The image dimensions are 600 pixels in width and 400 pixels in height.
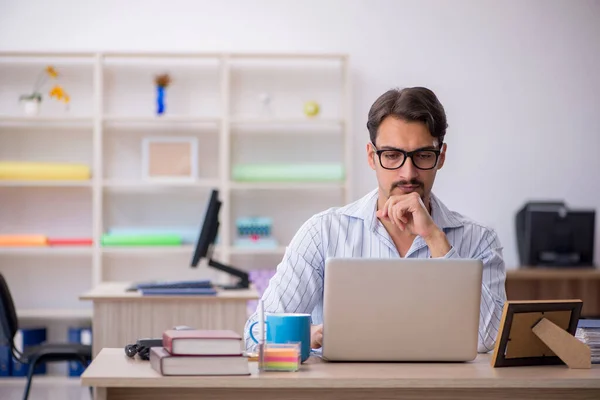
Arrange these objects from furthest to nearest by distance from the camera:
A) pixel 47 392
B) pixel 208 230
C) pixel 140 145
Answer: pixel 140 145 < pixel 47 392 < pixel 208 230

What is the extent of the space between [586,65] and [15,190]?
387 cm

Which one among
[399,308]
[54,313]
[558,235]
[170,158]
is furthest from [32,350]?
[558,235]

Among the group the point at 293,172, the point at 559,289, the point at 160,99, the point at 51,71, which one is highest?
the point at 51,71

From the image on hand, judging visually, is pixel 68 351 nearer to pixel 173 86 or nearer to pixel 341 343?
pixel 173 86

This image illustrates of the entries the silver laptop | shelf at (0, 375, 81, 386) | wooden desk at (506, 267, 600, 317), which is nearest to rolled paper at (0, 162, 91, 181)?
shelf at (0, 375, 81, 386)

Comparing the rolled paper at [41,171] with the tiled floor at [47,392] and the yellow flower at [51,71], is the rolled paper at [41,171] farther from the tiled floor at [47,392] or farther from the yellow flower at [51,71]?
the tiled floor at [47,392]

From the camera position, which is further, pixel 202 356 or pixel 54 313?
pixel 54 313

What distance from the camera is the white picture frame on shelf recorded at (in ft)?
17.5

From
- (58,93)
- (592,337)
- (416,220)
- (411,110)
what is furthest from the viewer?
(58,93)

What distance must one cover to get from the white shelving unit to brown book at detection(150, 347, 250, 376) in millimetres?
3710

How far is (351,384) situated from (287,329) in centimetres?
24

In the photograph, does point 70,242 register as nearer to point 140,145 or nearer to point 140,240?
point 140,240

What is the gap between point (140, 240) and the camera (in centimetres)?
518

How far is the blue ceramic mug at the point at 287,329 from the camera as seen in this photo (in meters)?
1.86
